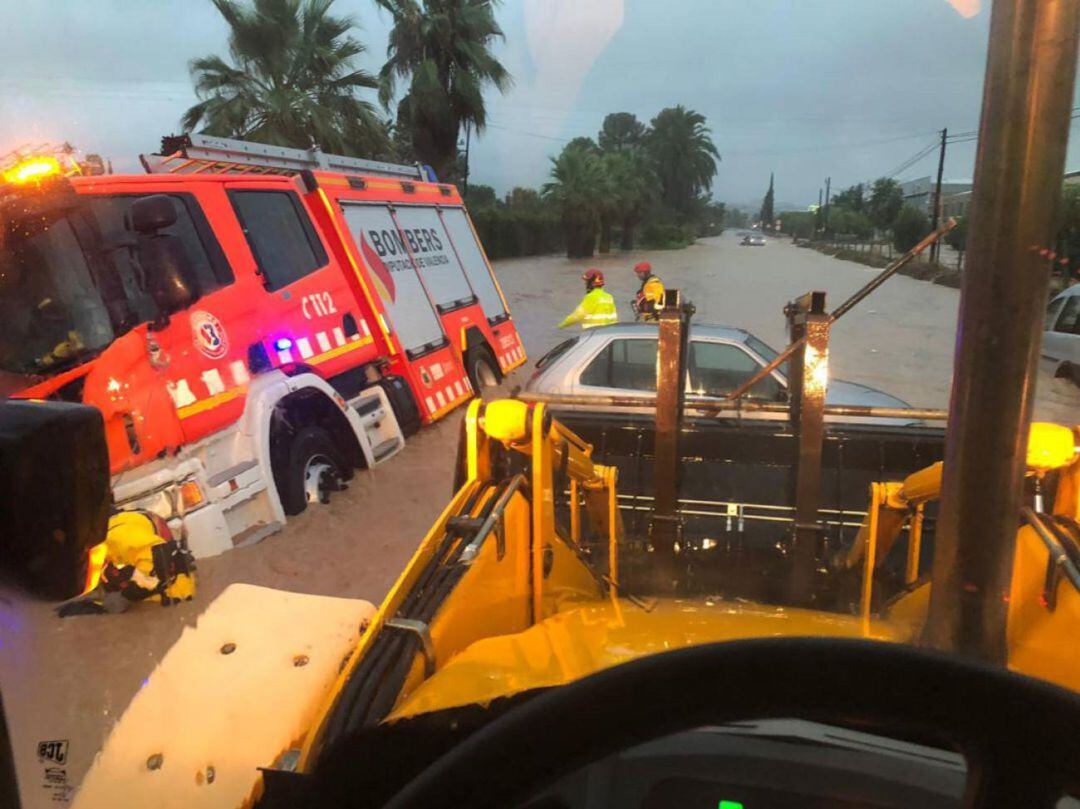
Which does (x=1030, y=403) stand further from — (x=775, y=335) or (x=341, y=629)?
(x=775, y=335)

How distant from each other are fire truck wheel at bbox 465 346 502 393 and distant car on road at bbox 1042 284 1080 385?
6398 mm

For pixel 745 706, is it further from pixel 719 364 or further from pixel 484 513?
pixel 719 364

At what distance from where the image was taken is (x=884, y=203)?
1388cm

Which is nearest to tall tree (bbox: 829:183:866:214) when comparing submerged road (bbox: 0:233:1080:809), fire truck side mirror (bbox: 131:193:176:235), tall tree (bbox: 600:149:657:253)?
submerged road (bbox: 0:233:1080:809)

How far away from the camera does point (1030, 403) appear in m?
1.37

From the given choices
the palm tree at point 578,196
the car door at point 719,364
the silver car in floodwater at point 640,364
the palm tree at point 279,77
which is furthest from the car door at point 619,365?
the palm tree at point 578,196

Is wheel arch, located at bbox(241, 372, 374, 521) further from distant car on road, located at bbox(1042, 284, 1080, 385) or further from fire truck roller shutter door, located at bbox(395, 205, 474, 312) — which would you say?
distant car on road, located at bbox(1042, 284, 1080, 385)

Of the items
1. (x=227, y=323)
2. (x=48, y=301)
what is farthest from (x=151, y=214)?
(x=227, y=323)

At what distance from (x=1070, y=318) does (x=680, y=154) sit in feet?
183

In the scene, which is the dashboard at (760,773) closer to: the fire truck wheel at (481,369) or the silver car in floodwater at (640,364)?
the silver car in floodwater at (640,364)

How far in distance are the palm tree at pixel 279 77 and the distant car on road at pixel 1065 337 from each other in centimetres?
1379

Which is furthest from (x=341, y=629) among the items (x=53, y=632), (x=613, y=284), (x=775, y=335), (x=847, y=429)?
(x=613, y=284)

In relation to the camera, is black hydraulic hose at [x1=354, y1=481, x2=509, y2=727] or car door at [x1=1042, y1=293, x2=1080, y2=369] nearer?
black hydraulic hose at [x1=354, y1=481, x2=509, y2=727]

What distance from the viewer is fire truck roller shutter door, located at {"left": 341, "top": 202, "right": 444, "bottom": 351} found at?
7.62m
